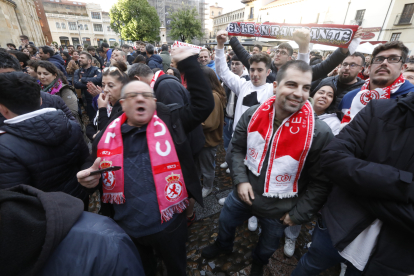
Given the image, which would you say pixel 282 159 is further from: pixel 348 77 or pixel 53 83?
pixel 53 83

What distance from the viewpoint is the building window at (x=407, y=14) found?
1847 cm

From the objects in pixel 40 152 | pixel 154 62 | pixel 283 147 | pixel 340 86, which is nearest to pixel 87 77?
pixel 154 62

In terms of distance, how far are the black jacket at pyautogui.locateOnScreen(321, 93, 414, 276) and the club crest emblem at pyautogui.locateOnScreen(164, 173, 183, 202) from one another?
116cm

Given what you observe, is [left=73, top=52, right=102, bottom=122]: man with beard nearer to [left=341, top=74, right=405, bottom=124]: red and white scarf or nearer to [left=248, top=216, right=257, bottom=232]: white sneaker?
[left=248, top=216, right=257, bottom=232]: white sneaker

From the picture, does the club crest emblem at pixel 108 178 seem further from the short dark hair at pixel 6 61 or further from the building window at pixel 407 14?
the building window at pixel 407 14

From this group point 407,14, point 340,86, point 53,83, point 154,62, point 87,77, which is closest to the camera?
point 340,86

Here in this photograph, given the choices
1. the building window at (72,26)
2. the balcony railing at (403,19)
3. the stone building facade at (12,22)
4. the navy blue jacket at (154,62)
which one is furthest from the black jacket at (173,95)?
the building window at (72,26)

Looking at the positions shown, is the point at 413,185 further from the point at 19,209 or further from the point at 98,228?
the point at 19,209

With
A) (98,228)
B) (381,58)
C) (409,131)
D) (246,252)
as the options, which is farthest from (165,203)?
(381,58)

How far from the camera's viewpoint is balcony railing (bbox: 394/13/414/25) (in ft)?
60.6

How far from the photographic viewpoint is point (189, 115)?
176 centimetres

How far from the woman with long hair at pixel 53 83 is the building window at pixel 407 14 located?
2924 cm

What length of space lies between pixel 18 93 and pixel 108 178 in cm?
105

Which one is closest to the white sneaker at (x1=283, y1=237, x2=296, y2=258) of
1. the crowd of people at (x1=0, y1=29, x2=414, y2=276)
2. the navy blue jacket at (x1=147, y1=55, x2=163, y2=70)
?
the crowd of people at (x1=0, y1=29, x2=414, y2=276)
